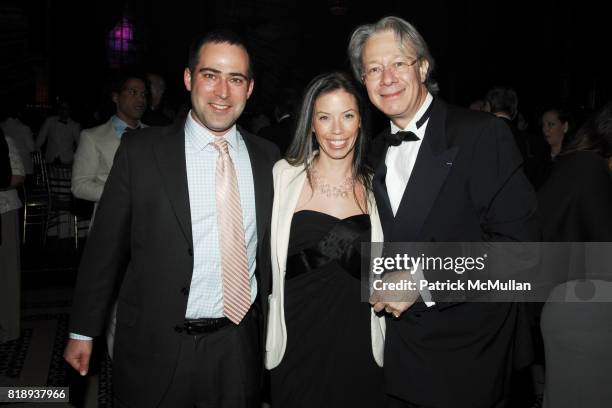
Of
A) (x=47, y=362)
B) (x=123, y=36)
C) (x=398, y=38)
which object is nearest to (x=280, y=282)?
(x=398, y=38)

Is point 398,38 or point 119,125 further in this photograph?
point 119,125

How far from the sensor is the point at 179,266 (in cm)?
191

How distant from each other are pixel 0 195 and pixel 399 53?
10.4ft

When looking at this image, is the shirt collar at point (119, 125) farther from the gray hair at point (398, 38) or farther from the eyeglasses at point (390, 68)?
the eyeglasses at point (390, 68)

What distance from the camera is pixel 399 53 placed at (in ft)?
6.57

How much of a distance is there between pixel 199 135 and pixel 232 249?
450mm

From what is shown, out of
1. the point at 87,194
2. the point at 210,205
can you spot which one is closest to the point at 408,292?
the point at 210,205

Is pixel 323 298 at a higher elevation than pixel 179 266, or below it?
below

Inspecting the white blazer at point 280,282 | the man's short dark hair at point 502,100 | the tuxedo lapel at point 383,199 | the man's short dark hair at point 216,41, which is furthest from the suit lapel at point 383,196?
the man's short dark hair at point 502,100

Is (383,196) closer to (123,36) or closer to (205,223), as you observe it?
(205,223)

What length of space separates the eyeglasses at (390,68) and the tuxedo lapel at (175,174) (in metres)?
0.73

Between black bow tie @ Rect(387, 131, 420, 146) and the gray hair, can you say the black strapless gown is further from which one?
the gray hair

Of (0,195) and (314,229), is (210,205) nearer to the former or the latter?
(314,229)

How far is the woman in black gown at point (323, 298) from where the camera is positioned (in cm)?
223
